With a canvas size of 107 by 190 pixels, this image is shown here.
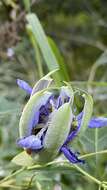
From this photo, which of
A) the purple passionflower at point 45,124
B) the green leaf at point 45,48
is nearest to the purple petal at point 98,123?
the purple passionflower at point 45,124

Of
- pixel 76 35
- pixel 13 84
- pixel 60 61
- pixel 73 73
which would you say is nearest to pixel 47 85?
pixel 60 61

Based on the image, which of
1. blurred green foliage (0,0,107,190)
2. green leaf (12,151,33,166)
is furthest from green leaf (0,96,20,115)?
green leaf (12,151,33,166)

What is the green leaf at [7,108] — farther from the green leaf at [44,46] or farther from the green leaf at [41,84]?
the green leaf at [41,84]

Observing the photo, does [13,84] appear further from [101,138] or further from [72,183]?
[101,138]

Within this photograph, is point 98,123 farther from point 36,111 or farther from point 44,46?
point 44,46

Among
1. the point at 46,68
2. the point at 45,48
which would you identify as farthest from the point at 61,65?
the point at 46,68

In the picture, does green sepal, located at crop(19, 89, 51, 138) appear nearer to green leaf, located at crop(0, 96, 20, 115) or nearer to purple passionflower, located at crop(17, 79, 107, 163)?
purple passionflower, located at crop(17, 79, 107, 163)
